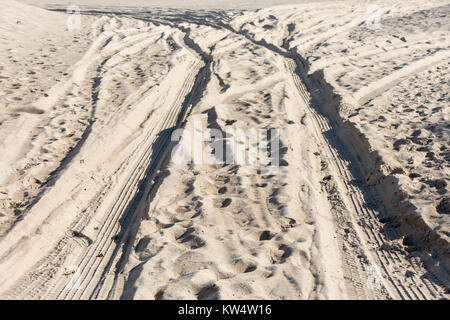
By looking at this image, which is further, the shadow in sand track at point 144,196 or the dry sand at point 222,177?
the shadow in sand track at point 144,196

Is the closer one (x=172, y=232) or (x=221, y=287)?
(x=221, y=287)

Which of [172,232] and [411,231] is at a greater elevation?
[172,232]

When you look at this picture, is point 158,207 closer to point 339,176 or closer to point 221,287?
point 221,287

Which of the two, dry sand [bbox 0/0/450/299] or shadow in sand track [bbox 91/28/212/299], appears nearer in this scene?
dry sand [bbox 0/0/450/299]

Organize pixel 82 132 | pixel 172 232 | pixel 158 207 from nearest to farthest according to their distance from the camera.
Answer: pixel 172 232 < pixel 158 207 < pixel 82 132

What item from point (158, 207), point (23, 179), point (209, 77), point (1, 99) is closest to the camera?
point (158, 207)

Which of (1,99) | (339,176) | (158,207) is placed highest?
(1,99)

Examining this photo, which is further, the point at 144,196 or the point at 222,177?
the point at 222,177
